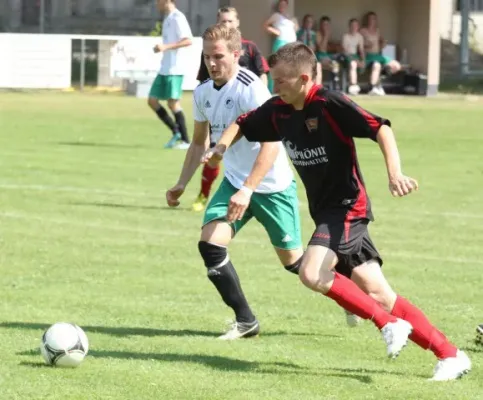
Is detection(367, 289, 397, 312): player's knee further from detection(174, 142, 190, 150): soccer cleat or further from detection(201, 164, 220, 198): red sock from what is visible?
detection(174, 142, 190, 150): soccer cleat

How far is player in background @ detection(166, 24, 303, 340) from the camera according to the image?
293 inches

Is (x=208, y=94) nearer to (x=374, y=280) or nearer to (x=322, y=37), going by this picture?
(x=374, y=280)

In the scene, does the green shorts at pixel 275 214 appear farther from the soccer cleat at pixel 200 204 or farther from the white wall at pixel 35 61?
the white wall at pixel 35 61

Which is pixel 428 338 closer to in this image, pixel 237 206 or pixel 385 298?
pixel 385 298

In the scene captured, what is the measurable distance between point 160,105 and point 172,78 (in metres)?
0.46

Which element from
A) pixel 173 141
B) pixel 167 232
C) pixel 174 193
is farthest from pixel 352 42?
pixel 174 193

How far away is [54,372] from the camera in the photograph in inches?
255

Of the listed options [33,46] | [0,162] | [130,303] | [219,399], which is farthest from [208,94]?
[33,46]

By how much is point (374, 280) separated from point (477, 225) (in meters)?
5.68

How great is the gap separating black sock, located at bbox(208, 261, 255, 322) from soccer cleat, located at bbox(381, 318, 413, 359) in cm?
142

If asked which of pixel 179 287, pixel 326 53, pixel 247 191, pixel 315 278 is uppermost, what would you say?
pixel 326 53

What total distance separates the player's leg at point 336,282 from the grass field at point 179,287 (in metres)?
0.32

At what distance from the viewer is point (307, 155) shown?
6.57 metres

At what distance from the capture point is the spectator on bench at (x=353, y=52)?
2888cm
